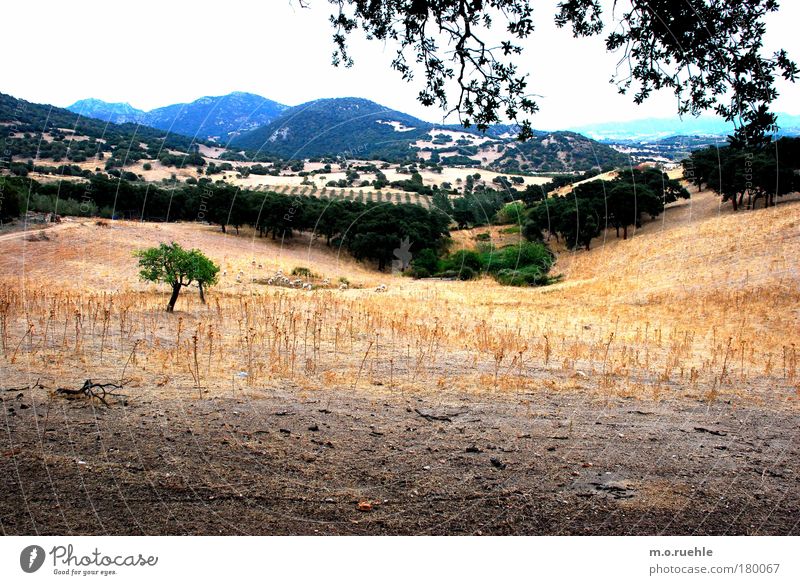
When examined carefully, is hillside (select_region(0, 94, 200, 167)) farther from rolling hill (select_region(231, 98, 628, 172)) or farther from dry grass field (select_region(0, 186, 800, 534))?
dry grass field (select_region(0, 186, 800, 534))

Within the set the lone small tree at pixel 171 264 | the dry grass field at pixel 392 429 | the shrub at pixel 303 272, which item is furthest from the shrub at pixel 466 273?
the lone small tree at pixel 171 264

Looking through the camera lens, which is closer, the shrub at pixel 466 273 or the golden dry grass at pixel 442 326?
the golden dry grass at pixel 442 326

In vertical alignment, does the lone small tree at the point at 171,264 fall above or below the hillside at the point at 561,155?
below

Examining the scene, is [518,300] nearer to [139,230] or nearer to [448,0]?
[448,0]

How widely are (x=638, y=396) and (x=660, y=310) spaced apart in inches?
587

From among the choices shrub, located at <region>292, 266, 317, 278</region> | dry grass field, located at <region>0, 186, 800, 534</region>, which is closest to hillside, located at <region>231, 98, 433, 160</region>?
shrub, located at <region>292, 266, 317, 278</region>

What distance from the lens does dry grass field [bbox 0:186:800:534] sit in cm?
488

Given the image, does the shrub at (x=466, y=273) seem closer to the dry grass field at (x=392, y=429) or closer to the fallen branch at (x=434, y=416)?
the dry grass field at (x=392, y=429)

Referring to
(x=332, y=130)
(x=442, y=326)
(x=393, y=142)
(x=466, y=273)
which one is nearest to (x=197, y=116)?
(x=332, y=130)

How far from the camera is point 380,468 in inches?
230

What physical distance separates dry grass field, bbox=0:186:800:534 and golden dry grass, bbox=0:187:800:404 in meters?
0.11

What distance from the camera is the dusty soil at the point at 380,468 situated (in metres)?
4.75

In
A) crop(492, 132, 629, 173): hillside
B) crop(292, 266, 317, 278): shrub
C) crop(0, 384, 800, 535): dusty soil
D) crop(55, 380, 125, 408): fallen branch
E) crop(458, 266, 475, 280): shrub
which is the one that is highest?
crop(492, 132, 629, 173): hillside

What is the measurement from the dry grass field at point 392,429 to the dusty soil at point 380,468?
0.09ft
